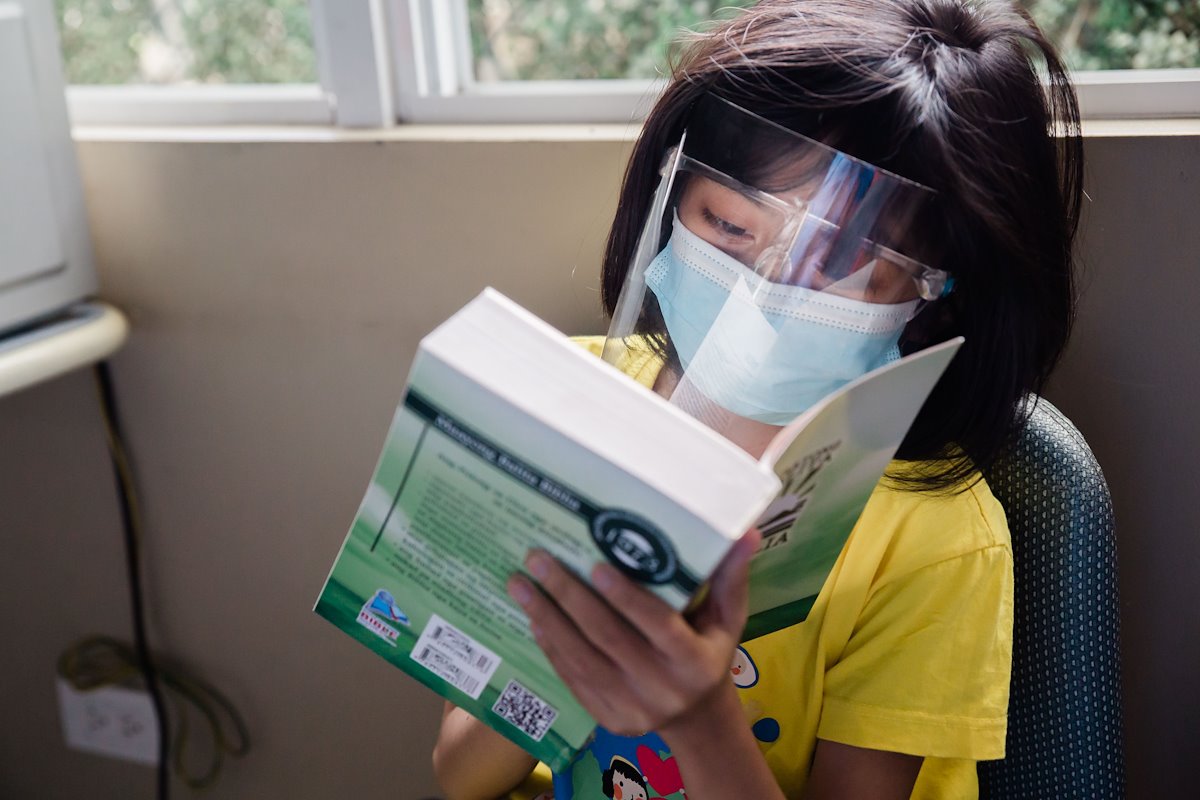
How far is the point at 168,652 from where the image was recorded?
1.39 meters

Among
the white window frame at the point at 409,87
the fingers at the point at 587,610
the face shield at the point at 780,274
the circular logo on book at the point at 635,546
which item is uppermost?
the white window frame at the point at 409,87

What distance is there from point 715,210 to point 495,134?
40 centimetres

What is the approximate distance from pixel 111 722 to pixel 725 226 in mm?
1208

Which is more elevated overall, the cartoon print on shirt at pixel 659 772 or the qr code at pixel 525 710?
the qr code at pixel 525 710

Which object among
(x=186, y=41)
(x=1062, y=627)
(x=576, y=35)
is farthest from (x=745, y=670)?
(x=186, y=41)

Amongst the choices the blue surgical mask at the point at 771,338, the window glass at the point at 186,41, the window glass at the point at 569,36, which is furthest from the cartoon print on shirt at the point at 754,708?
the window glass at the point at 186,41

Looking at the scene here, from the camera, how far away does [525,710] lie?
1.94 ft

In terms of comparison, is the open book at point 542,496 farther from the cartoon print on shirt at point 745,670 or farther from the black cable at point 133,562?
the black cable at point 133,562

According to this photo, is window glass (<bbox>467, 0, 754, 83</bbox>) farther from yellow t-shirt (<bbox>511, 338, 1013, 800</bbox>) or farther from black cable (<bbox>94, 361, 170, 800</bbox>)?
black cable (<bbox>94, 361, 170, 800</bbox>)

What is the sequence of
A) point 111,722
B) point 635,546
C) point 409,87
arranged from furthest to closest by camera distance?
1. point 111,722
2. point 409,87
3. point 635,546

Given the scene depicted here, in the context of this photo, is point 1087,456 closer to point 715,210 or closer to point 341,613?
point 715,210

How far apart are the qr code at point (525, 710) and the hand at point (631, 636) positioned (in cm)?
4

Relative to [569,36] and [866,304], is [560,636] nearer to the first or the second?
[866,304]

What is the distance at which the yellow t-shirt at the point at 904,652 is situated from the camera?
0.73m
